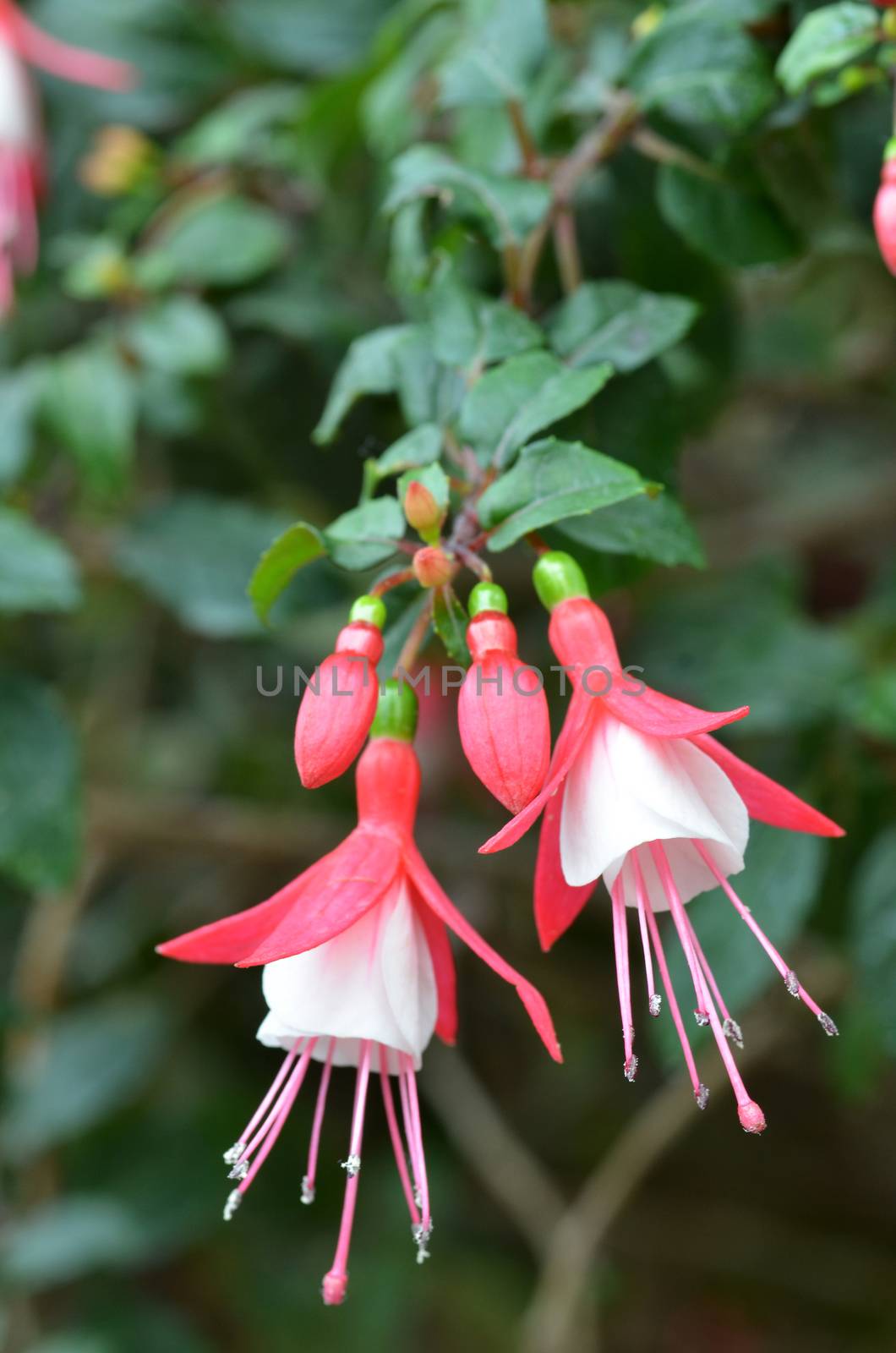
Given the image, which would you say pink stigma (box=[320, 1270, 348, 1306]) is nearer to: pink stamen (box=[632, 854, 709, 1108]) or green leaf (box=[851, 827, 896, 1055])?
pink stamen (box=[632, 854, 709, 1108])

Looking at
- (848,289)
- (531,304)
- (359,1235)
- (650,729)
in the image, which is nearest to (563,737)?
(650,729)

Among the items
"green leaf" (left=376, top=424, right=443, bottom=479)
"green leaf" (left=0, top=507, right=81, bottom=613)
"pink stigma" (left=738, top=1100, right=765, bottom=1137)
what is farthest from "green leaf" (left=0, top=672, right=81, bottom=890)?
"pink stigma" (left=738, top=1100, right=765, bottom=1137)

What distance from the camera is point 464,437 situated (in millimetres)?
580

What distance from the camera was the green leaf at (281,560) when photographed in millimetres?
526

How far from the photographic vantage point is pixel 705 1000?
0.49 meters

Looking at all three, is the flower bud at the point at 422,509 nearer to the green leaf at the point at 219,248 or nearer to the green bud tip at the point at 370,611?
the green bud tip at the point at 370,611

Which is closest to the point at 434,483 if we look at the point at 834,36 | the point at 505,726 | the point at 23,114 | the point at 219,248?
the point at 505,726

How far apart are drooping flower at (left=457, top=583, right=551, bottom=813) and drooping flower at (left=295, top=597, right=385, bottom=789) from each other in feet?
0.14

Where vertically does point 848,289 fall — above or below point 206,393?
above

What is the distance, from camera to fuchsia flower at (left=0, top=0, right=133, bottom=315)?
3.26 feet

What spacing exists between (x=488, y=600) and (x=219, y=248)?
63 centimetres

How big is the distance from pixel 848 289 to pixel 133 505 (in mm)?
815

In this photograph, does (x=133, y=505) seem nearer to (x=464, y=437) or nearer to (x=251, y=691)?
(x=251, y=691)

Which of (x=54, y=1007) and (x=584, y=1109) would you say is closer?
(x=54, y=1007)
